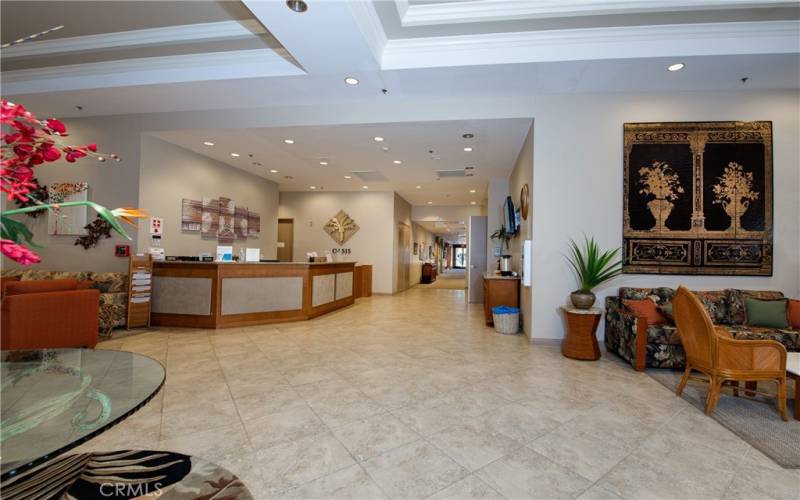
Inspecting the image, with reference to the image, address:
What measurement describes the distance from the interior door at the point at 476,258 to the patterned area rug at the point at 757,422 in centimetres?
577

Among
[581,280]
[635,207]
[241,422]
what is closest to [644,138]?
[635,207]

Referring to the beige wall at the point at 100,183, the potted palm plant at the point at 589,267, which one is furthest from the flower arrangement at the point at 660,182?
the beige wall at the point at 100,183

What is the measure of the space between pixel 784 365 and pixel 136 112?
8473 millimetres

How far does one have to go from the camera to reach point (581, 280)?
4.53 meters

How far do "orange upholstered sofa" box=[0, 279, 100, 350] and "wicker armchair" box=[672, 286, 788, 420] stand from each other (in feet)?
19.9

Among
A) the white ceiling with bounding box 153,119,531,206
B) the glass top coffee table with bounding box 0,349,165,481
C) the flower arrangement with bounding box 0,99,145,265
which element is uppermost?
the white ceiling with bounding box 153,119,531,206

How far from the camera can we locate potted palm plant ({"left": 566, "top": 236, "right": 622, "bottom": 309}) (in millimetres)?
4117

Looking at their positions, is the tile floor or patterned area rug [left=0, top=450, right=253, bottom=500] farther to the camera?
the tile floor

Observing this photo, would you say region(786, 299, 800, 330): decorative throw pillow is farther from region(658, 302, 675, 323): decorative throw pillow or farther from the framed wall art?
the framed wall art

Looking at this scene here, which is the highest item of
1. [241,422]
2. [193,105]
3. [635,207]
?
[193,105]

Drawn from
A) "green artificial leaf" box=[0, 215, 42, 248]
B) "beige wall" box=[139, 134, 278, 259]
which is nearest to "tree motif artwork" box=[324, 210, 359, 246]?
"beige wall" box=[139, 134, 278, 259]

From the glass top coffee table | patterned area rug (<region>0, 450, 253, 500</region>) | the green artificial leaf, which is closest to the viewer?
the green artificial leaf

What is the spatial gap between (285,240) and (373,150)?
555 cm

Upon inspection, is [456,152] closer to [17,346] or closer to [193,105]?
[193,105]
